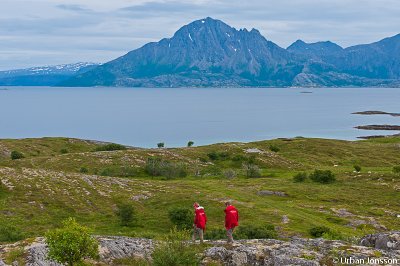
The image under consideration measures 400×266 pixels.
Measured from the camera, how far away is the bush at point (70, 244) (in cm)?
2230

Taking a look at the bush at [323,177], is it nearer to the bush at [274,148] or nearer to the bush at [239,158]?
the bush at [239,158]

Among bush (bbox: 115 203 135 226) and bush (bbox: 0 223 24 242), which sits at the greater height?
bush (bbox: 0 223 24 242)

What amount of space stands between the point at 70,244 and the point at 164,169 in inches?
2230

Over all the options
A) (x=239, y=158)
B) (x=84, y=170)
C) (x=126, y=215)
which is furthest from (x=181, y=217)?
(x=239, y=158)

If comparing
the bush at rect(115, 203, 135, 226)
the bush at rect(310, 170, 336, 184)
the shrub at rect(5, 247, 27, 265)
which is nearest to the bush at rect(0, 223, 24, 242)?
the shrub at rect(5, 247, 27, 265)

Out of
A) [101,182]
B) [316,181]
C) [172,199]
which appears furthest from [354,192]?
[101,182]

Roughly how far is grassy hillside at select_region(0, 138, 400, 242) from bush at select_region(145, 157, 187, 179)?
2.28 feet

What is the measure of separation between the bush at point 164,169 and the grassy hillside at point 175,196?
27.4 inches

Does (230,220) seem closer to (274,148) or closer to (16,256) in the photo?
(16,256)

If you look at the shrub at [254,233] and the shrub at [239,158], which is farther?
the shrub at [239,158]

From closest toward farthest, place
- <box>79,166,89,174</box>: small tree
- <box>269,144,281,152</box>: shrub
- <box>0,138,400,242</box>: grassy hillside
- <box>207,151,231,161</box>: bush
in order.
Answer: <box>0,138,400,242</box>: grassy hillside
<box>79,166,89,174</box>: small tree
<box>207,151,231,161</box>: bush
<box>269,144,281,152</box>: shrub

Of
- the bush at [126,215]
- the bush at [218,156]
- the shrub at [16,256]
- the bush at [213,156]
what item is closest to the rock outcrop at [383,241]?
the shrub at [16,256]

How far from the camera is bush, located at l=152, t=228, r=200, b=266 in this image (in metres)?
22.1

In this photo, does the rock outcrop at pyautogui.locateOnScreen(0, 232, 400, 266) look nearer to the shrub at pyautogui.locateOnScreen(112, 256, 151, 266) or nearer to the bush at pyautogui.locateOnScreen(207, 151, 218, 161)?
the shrub at pyautogui.locateOnScreen(112, 256, 151, 266)
